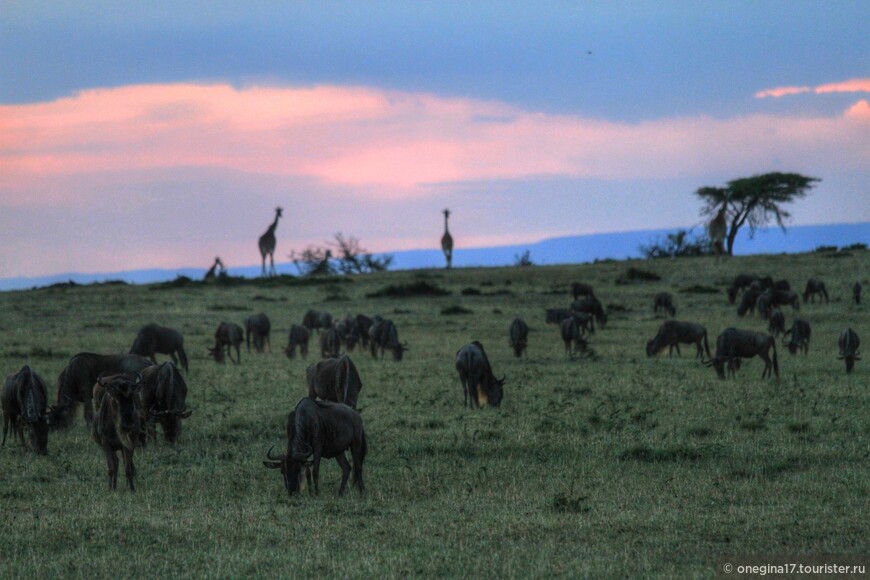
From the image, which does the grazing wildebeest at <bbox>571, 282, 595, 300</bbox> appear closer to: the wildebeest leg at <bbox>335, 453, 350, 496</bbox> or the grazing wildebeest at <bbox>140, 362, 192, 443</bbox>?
the grazing wildebeest at <bbox>140, 362, 192, 443</bbox>

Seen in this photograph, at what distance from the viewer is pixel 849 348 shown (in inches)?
1024

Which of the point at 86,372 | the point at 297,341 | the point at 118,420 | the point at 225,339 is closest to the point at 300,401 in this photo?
the point at 118,420

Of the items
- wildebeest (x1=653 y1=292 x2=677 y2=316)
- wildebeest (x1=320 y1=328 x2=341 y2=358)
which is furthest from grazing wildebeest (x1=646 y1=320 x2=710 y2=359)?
wildebeest (x1=653 y1=292 x2=677 y2=316)

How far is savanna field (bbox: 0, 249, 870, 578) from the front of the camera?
1014cm

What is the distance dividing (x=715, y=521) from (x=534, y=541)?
1.91m

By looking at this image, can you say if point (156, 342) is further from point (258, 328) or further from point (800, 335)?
point (800, 335)

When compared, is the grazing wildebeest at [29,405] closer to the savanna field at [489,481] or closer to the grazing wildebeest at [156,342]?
the savanna field at [489,481]

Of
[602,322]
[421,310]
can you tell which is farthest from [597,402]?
[421,310]

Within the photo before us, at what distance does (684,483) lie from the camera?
13.4m

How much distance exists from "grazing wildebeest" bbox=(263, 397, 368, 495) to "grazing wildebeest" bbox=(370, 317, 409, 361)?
56.9 ft

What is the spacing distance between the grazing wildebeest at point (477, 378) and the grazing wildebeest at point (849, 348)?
9456 millimetres

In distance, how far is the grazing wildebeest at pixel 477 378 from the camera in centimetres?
1972

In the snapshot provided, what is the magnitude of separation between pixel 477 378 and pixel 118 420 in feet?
27.5

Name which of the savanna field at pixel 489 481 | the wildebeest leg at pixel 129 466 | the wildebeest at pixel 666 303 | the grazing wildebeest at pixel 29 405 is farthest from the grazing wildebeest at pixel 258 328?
the wildebeest leg at pixel 129 466
